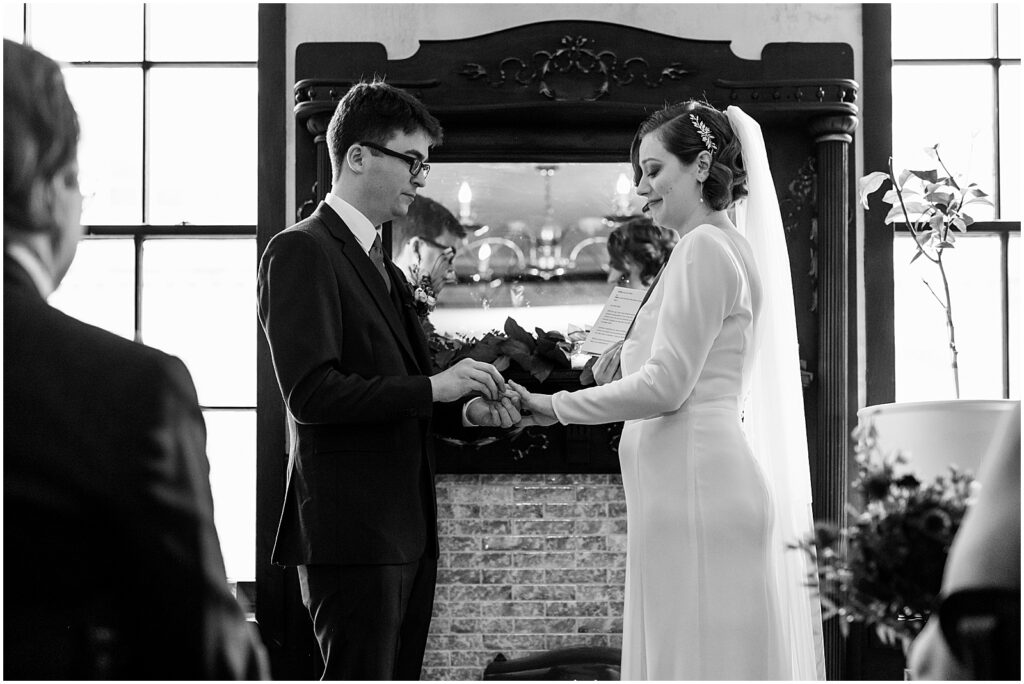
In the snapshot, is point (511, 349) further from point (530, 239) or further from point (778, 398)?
point (778, 398)

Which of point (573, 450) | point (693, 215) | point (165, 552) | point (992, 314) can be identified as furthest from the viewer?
point (992, 314)

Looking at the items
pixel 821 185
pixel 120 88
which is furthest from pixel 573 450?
pixel 120 88

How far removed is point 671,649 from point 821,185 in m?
2.49

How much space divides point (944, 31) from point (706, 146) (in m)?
2.71

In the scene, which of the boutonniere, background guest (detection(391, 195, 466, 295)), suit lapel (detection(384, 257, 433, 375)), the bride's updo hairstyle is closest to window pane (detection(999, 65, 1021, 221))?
background guest (detection(391, 195, 466, 295))

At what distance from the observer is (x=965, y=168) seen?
4.88m

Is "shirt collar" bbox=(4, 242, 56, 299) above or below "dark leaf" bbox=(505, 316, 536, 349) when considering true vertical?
below

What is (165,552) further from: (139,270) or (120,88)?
(120,88)

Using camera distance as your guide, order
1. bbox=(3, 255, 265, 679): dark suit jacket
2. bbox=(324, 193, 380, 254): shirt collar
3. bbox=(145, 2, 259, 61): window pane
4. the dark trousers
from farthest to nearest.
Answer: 1. bbox=(145, 2, 259, 61): window pane
2. bbox=(324, 193, 380, 254): shirt collar
3. the dark trousers
4. bbox=(3, 255, 265, 679): dark suit jacket

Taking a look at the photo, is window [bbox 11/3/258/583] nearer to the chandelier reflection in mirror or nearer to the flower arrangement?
the chandelier reflection in mirror

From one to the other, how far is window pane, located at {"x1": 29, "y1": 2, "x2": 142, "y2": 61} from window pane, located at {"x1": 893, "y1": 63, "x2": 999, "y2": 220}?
3.22 m

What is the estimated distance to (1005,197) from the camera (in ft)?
16.0

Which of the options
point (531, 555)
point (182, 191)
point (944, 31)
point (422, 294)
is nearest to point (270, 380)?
point (422, 294)

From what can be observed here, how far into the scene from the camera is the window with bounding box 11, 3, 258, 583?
4855 mm
